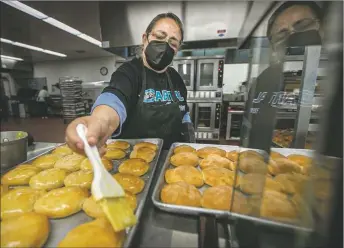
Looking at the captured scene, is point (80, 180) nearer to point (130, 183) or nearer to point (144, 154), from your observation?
point (130, 183)

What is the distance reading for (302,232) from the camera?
0.34 metres

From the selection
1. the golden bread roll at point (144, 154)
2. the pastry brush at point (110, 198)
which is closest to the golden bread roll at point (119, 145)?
the golden bread roll at point (144, 154)

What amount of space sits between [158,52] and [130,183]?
971mm

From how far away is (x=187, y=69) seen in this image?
431cm

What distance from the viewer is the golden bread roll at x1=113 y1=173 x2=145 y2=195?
726mm

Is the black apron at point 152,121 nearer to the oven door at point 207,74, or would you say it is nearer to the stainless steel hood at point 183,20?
the stainless steel hood at point 183,20

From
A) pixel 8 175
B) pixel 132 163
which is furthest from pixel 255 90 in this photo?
pixel 8 175

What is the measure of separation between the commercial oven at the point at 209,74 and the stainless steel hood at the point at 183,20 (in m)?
0.72

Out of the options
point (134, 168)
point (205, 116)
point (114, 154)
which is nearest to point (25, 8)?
point (114, 154)

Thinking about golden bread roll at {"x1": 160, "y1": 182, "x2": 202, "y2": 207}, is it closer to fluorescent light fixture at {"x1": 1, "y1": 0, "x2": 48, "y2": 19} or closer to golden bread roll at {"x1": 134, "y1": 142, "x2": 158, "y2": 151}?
golden bread roll at {"x1": 134, "y1": 142, "x2": 158, "y2": 151}

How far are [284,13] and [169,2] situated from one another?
3.16m

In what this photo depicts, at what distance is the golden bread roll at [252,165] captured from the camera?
497mm

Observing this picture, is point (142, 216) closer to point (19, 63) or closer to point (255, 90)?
point (255, 90)

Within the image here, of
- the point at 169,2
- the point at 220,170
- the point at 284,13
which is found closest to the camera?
the point at 284,13
